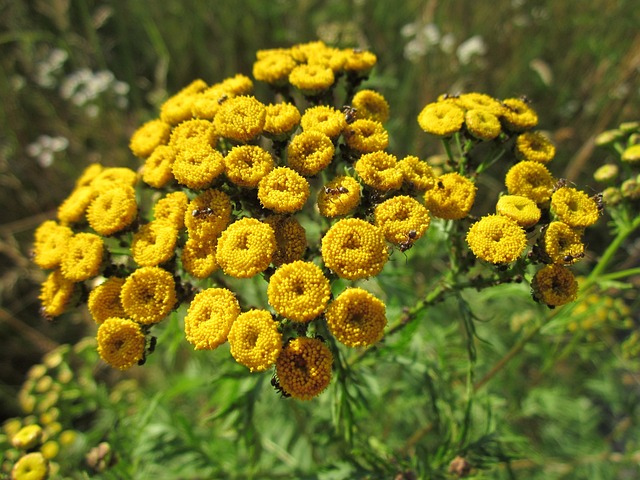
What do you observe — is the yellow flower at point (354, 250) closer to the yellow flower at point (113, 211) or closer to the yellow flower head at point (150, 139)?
the yellow flower at point (113, 211)

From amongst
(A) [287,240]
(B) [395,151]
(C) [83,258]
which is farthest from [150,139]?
(B) [395,151]

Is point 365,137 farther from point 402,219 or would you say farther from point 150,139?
point 150,139

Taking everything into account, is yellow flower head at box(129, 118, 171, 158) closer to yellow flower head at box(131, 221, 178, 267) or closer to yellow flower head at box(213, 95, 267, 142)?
yellow flower head at box(213, 95, 267, 142)

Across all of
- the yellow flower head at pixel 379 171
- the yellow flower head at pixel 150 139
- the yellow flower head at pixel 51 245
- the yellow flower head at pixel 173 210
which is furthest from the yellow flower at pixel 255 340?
the yellow flower head at pixel 150 139

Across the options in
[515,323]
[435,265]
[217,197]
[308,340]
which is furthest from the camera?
[435,265]

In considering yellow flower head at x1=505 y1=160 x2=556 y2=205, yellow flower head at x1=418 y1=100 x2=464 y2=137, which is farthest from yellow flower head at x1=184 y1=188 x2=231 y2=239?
yellow flower head at x1=505 y1=160 x2=556 y2=205

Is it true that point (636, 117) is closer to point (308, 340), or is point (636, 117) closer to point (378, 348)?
point (378, 348)

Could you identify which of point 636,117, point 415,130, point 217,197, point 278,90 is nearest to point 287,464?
point 217,197
